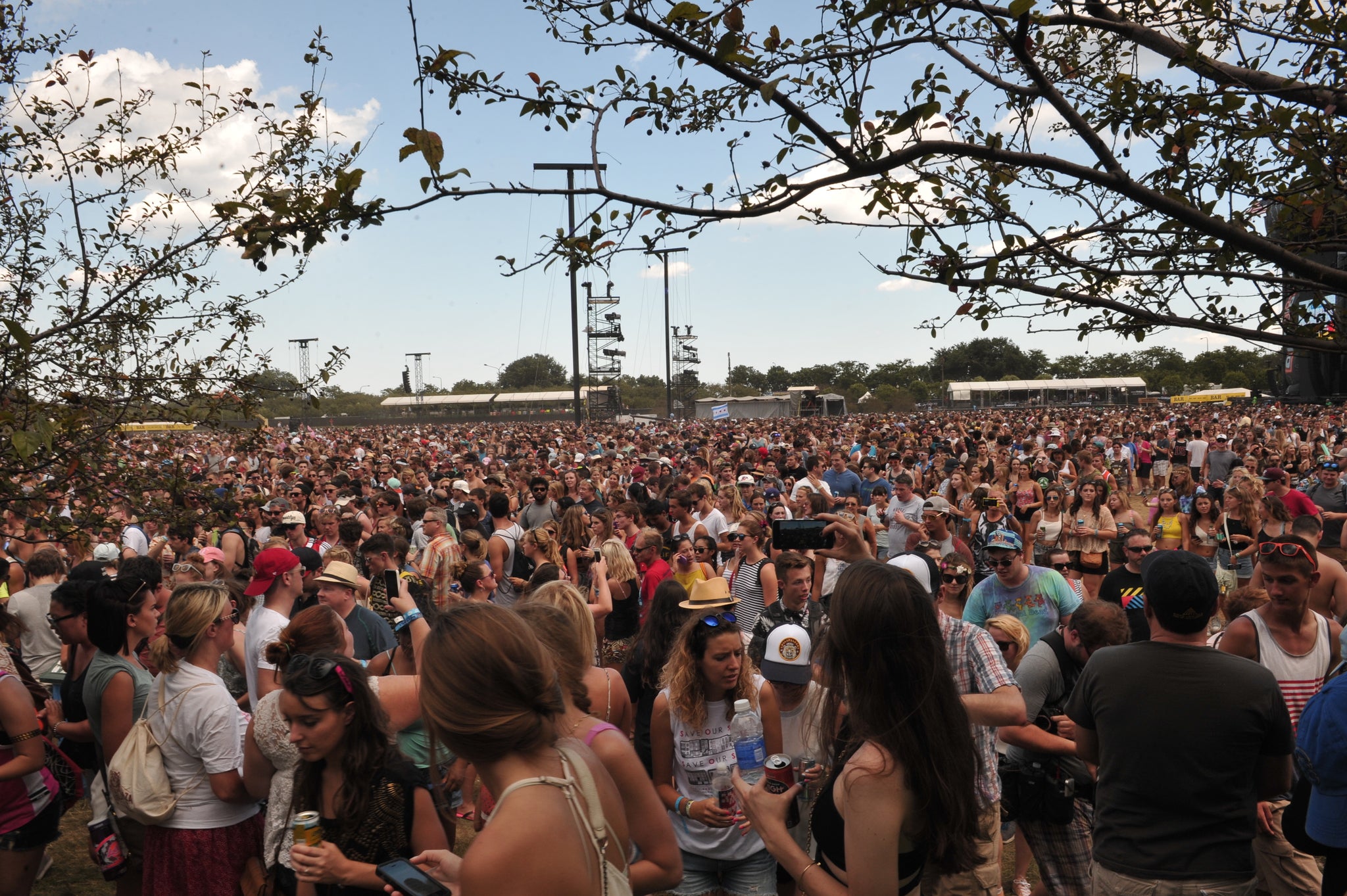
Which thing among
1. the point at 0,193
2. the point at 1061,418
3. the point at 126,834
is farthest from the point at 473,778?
the point at 1061,418

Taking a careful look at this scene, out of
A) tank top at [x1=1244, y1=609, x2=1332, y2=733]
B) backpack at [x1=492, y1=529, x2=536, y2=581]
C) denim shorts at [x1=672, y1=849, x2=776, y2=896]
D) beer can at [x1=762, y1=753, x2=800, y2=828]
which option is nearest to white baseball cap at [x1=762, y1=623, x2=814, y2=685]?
denim shorts at [x1=672, y1=849, x2=776, y2=896]

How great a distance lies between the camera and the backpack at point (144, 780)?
11.0ft

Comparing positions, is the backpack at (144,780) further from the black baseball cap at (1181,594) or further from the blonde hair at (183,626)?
the black baseball cap at (1181,594)

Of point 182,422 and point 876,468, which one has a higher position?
point 182,422

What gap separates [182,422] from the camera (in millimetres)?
4723

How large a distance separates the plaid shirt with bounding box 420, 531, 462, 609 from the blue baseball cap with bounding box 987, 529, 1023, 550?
12.6 ft

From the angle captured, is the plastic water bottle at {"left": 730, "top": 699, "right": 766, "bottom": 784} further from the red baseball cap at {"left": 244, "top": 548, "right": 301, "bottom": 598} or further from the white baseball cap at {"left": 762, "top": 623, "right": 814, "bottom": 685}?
the red baseball cap at {"left": 244, "top": 548, "right": 301, "bottom": 598}

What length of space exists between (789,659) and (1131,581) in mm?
3479

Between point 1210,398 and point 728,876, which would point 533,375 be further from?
point 728,876

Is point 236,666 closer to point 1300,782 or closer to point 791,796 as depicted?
point 791,796

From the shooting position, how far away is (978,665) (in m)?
3.38

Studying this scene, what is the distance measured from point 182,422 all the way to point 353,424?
253 ft

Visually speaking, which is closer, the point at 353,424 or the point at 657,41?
the point at 657,41

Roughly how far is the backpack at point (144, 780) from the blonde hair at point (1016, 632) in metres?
3.46
